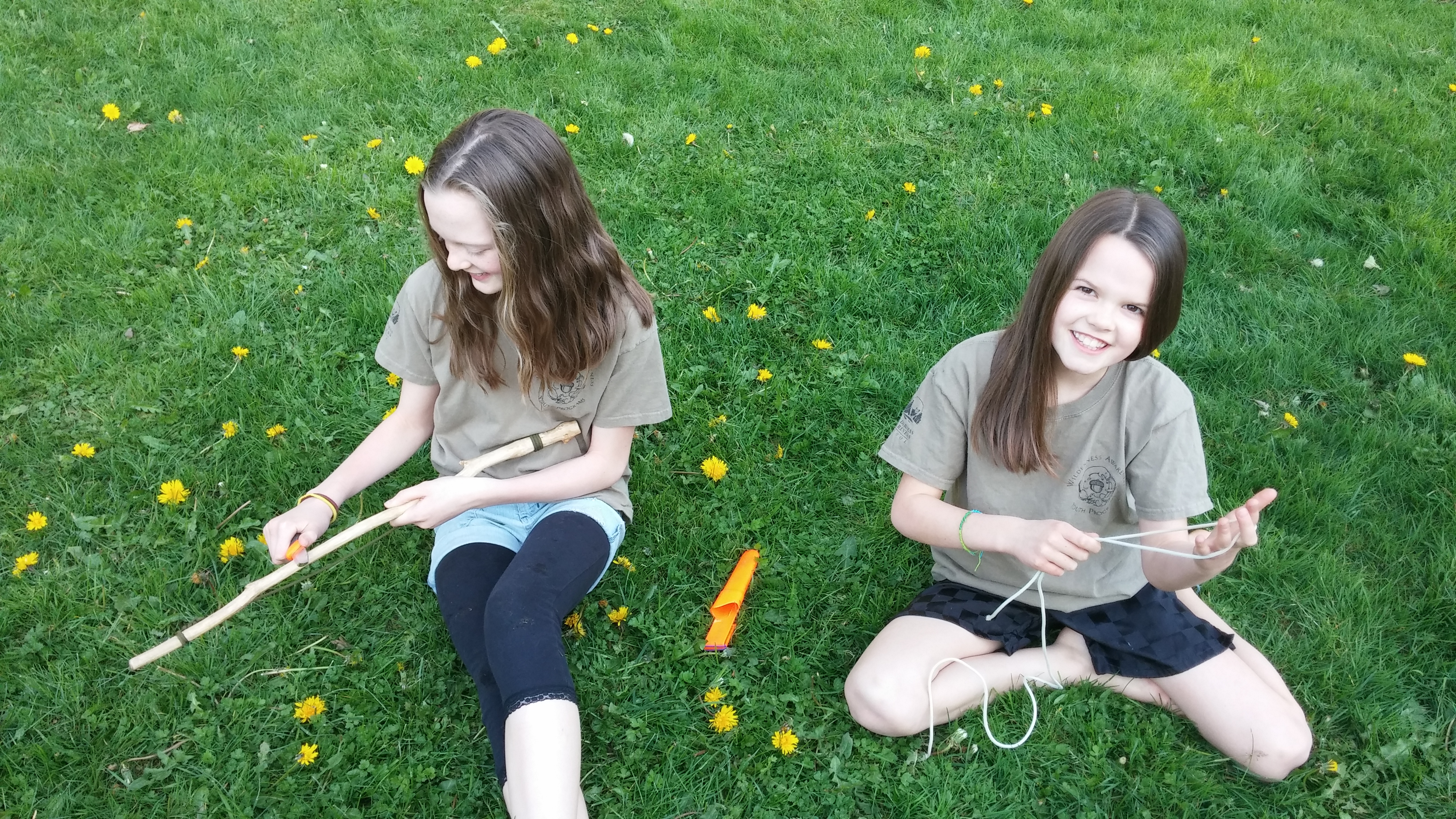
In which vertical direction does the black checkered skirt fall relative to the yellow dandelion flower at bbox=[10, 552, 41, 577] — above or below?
above

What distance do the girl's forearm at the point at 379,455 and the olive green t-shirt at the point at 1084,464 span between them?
1.15 metres

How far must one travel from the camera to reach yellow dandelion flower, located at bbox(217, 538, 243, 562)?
2.40 metres

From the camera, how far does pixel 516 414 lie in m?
2.17

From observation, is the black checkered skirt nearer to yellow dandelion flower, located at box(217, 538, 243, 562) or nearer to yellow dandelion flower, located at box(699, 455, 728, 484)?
yellow dandelion flower, located at box(699, 455, 728, 484)

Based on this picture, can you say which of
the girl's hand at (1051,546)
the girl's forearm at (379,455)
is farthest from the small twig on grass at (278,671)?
the girl's hand at (1051,546)

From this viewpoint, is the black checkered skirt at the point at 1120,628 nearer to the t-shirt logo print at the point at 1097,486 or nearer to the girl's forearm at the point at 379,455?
the t-shirt logo print at the point at 1097,486

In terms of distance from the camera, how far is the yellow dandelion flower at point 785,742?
6.93ft

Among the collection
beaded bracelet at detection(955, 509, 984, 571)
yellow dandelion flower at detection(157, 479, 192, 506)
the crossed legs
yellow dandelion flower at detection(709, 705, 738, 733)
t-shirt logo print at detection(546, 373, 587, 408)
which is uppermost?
t-shirt logo print at detection(546, 373, 587, 408)

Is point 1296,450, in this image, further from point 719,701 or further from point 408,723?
point 408,723

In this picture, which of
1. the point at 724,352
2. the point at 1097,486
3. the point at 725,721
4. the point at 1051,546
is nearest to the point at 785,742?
the point at 725,721

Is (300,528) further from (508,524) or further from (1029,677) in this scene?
(1029,677)

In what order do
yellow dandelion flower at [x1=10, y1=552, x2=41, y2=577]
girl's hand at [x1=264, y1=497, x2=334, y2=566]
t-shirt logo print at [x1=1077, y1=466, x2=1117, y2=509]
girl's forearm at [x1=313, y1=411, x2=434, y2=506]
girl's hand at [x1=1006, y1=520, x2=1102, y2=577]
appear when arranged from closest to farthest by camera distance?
girl's hand at [x1=1006, y1=520, x2=1102, y2=577] → girl's hand at [x1=264, y1=497, x2=334, y2=566] → t-shirt logo print at [x1=1077, y1=466, x2=1117, y2=509] → girl's forearm at [x1=313, y1=411, x2=434, y2=506] → yellow dandelion flower at [x1=10, y1=552, x2=41, y2=577]

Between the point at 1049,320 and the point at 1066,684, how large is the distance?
2.99 feet

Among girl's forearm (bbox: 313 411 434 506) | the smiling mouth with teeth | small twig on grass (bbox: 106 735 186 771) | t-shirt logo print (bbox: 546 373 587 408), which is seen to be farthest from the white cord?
small twig on grass (bbox: 106 735 186 771)
